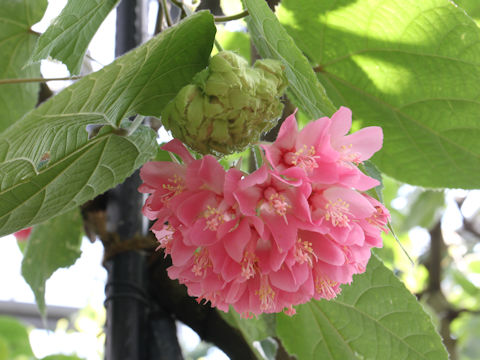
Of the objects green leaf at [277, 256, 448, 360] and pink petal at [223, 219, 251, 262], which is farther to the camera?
green leaf at [277, 256, 448, 360]

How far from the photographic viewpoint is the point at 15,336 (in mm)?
1572

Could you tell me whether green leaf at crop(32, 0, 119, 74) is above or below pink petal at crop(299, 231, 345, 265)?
above

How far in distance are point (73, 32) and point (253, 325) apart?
0.42m

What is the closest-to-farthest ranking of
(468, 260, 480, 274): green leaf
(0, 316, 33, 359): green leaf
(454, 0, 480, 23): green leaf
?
(454, 0, 480, 23): green leaf, (0, 316, 33, 359): green leaf, (468, 260, 480, 274): green leaf

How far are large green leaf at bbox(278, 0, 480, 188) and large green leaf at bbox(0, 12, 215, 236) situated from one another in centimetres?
19

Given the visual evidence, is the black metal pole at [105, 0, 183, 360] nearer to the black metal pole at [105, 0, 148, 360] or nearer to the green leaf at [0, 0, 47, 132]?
the black metal pole at [105, 0, 148, 360]

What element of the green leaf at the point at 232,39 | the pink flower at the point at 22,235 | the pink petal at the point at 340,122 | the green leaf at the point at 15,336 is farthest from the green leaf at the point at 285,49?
the green leaf at the point at 15,336

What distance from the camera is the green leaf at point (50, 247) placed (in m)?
0.93

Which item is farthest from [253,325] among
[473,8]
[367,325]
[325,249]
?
[473,8]

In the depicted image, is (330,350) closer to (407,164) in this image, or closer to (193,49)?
(407,164)

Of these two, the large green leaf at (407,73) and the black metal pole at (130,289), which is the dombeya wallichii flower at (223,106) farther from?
the black metal pole at (130,289)

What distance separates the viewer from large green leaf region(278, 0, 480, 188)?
57cm

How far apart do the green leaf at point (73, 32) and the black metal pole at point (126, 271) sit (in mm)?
285

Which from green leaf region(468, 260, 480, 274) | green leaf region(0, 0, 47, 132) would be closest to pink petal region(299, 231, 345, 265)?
green leaf region(0, 0, 47, 132)
